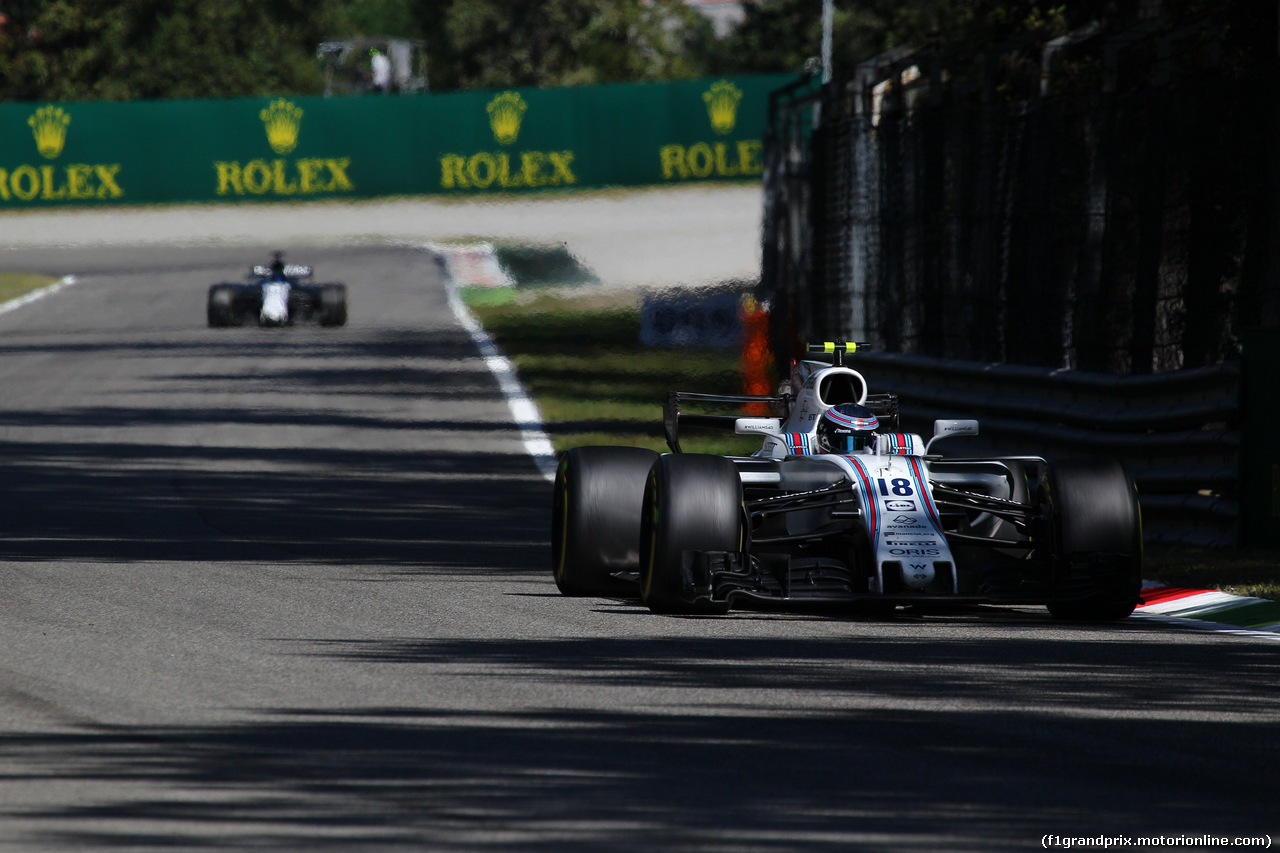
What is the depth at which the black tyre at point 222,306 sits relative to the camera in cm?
2869

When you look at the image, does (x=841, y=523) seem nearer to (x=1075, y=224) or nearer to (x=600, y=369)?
(x=1075, y=224)

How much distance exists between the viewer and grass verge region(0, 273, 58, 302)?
118 feet

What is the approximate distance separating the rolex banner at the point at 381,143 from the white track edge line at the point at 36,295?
31.3 ft

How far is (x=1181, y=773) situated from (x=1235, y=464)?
5.47 m

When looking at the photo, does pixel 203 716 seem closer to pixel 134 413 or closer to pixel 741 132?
pixel 134 413

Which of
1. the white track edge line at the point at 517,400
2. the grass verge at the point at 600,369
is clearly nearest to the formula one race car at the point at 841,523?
the white track edge line at the point at 517,400

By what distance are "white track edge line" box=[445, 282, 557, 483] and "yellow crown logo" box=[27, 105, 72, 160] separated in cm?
2039

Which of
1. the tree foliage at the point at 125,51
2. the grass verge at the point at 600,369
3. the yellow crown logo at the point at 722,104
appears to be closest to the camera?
the grass verge at the point at 600,369

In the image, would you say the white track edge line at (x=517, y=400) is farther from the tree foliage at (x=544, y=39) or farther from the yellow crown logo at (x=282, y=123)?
the tree foliage at (x=544, y=39)

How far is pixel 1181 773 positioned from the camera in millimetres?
5363

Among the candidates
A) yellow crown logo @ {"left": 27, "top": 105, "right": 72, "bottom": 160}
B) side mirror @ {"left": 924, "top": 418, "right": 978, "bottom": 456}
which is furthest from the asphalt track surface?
yellow crown logo @ {"left": 27, "top": 105, "right": 72, "bottom": 160}

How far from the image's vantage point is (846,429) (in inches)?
356

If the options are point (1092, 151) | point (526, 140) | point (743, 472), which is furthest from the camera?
point (526, 140)

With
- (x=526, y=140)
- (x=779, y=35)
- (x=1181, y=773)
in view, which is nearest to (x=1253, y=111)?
(x=1181, y=773)
